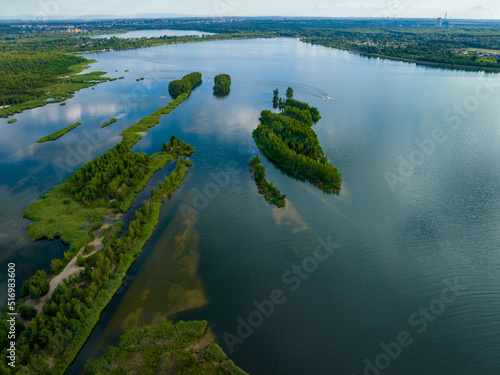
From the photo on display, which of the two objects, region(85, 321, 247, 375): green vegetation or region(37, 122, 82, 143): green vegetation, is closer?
region(85, 321, 247, 375): green vegetation

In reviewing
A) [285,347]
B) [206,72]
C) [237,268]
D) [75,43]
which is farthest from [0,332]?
[75,43]

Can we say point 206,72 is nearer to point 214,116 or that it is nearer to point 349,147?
point 214,116

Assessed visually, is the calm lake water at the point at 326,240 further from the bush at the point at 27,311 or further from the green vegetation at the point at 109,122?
the bush at the point at 27,311

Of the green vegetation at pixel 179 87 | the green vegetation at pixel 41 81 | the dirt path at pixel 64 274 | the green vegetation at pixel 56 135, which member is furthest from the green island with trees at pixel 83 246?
the green vegetation at pixel 41 81

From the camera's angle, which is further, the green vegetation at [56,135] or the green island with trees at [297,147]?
the green vegetation at [56,135]

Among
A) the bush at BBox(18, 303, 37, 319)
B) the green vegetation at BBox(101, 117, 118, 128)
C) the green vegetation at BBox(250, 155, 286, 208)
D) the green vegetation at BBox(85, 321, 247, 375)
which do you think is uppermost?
the green vegetation at BBox(101, 117, 118, 128)

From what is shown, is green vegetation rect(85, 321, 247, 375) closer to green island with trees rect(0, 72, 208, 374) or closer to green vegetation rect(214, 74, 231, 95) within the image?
green island with trees rect(0, 72, 208, 374)

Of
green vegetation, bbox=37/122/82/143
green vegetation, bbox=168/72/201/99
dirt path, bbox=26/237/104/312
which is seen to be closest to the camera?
dirt path, bbox=26/237/104/312

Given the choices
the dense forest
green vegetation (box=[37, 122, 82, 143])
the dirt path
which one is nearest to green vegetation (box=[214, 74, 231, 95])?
green vegetation (box=[37, 122, 82, 143])
